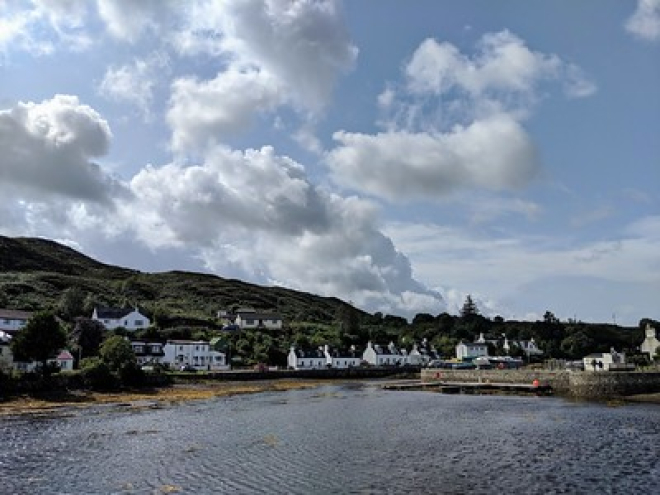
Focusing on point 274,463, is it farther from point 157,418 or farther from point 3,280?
point 3,280

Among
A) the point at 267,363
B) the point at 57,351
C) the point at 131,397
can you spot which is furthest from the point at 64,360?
the point at 267,363

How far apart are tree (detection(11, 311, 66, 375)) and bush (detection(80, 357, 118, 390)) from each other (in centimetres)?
498

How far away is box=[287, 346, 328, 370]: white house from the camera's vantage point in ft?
443

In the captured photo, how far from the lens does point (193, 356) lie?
124 m

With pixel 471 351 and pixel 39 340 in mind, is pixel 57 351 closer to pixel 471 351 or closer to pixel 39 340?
pixel 39 340

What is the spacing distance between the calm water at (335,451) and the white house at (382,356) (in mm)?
92897

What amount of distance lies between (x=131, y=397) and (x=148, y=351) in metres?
46.9

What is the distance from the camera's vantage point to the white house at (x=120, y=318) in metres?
138

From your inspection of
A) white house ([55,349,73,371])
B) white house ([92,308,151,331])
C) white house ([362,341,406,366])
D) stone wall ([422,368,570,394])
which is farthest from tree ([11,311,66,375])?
white house ([362,341,406,366])

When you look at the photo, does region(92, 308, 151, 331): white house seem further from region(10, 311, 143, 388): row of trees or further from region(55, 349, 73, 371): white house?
region(10, 311, 143, 388): row of trees

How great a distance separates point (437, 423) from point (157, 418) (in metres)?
26.9

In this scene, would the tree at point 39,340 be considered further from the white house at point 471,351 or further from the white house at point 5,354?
the white house at point 471,351

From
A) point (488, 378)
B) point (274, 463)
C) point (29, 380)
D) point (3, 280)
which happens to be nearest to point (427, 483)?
point (274, 463)

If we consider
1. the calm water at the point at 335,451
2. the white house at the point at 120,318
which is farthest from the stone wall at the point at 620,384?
the white house at the point at 120,318
